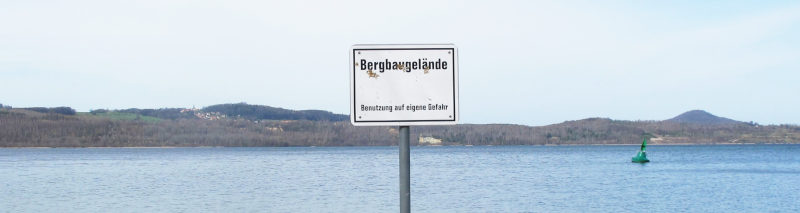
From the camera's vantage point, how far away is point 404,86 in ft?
19.3

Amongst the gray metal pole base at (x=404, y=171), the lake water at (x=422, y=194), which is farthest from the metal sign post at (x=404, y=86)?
the lake water at (x=422, y=194)

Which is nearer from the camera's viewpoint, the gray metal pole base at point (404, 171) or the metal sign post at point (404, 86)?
the gray metal pole base at point (404, 171)

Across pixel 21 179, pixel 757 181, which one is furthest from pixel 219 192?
pixel 757 181

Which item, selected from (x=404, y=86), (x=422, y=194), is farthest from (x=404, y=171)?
(x=422, y=194)

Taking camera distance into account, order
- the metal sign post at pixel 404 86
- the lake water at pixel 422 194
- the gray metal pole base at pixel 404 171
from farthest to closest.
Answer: the lake water at pixel 422 194 → the metal sign post at pixel 404 86 → the gray metal pole base at pixel 404 171

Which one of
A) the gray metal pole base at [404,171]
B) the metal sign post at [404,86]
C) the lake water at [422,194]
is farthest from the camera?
the lake water at [422,194]

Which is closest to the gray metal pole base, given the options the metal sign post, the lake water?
the metal sign post

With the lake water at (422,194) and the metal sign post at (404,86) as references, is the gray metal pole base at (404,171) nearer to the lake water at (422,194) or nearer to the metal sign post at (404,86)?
the metal sign post at (404,86)

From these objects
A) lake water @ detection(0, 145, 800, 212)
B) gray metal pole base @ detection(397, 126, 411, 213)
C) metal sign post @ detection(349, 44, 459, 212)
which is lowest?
lake water @ detection(0, 145, 800, 212)

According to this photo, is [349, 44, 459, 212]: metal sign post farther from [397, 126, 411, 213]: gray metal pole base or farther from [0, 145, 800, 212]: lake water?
[0, 145, 800, 212]: lake water

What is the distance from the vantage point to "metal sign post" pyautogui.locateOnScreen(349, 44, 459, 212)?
19.1 ft

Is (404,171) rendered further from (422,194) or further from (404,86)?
(422,194)

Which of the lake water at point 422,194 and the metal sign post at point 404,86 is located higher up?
the metal sign post at point 404,86

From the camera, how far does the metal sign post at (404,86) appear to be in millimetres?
5824
